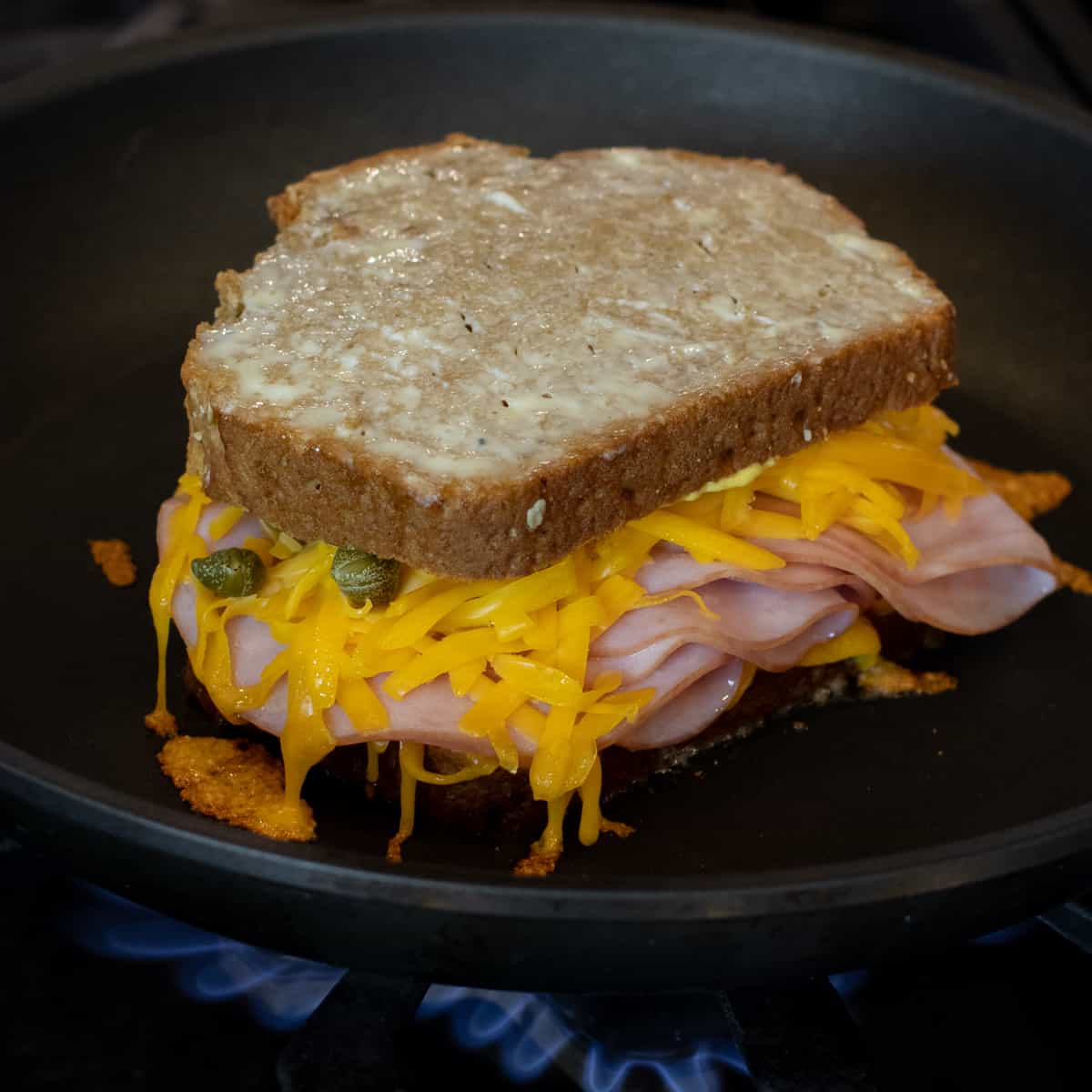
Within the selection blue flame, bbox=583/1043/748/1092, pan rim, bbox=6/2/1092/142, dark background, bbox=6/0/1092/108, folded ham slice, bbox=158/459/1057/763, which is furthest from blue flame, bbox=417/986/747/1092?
dark background, bbox=6/0/1092/108

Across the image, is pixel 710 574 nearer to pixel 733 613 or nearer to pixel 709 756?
pixel 733 613

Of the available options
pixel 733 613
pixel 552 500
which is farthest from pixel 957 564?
pixel 552 500

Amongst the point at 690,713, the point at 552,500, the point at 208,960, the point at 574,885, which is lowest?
the point at 208,960

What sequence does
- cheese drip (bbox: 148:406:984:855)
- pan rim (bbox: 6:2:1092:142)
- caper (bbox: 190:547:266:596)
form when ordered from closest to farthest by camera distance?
cheese drip (bbox: 148:406:984:855) → caper (bbox: 190:547:266:596) → pan rim (bbox: 6:2:1092:142)

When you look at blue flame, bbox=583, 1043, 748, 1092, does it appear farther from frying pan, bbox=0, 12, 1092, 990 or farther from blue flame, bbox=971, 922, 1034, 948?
blue flame, bbox=971, 922, 1034, 948

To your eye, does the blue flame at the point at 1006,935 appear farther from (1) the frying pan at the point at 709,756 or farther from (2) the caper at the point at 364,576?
(2) the caper at the point at 364,576

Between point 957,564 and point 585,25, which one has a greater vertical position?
point 585,25

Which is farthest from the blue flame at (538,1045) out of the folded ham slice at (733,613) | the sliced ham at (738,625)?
the sliced ham at (738,625)
